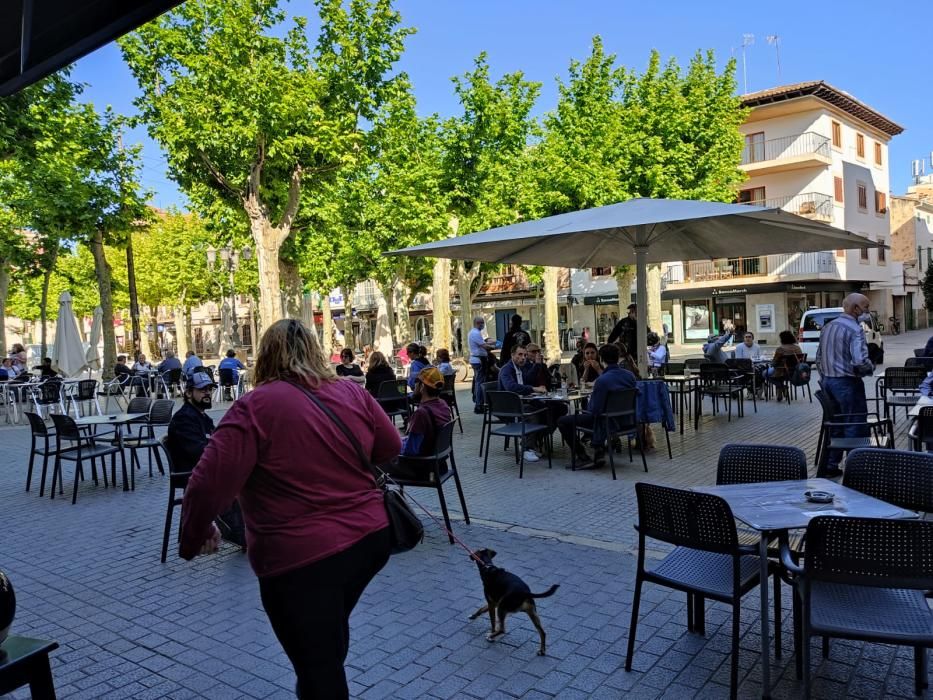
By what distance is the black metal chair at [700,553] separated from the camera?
2.99 m

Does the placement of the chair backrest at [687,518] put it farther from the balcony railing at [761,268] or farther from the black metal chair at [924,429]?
the balcony railing at [761,268]

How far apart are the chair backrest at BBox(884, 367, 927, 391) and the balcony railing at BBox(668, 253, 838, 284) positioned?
22125 mm

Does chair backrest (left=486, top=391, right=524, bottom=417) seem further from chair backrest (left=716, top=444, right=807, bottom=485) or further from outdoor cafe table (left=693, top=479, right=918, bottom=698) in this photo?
outdoor cafe table (left=693, top=479, right=918, bottom=698)

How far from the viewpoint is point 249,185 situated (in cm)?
1703

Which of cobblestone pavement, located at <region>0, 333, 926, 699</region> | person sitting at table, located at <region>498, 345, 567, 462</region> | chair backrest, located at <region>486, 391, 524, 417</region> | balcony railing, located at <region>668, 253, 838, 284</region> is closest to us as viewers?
cobblestone pavement, located at <region>0, 333, 926, 699</region>

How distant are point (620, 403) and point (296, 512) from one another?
18.8 feet

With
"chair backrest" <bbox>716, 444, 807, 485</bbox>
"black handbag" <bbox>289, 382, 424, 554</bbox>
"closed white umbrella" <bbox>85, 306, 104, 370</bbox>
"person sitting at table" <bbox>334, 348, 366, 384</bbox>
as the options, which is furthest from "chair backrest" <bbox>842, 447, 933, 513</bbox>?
"closed white umbrella" <bbox>85, 306, 104, 370</bbox>

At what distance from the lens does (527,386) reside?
885 cm

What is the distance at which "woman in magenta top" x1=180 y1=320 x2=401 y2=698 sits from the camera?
2232mm

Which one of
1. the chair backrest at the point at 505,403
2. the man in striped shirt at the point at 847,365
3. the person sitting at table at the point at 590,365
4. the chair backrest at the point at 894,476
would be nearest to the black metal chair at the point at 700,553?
the chair backrest at the point at 894,476

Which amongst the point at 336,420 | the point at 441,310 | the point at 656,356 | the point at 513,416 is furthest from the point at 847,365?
the point at 441,310

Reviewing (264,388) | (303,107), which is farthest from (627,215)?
(303,107)

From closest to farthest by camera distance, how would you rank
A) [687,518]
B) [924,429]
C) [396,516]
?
1. [396,516]
2. [687,518]
3. [924,429]

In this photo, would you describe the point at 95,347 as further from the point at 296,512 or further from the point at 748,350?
the point at 296,512
